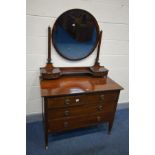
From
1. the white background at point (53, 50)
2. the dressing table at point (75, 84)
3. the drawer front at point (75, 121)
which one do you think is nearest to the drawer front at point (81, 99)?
the dressing table at point (75, 84)

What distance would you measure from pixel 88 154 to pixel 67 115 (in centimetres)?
51

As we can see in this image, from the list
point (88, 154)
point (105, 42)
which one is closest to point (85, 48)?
point (105, 42)

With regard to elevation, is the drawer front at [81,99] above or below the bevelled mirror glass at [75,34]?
below

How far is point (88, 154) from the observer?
6.60ft

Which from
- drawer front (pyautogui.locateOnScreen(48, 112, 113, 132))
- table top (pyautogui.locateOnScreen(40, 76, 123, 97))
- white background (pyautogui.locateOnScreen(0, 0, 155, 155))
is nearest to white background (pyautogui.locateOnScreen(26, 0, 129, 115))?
table top (pyautogui.locateOnScreen(40, 76, 123, 97))

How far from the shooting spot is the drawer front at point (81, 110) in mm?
1922

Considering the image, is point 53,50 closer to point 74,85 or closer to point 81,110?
point 74,85

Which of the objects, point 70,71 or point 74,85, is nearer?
point 74,85

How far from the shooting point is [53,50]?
2201 mm
